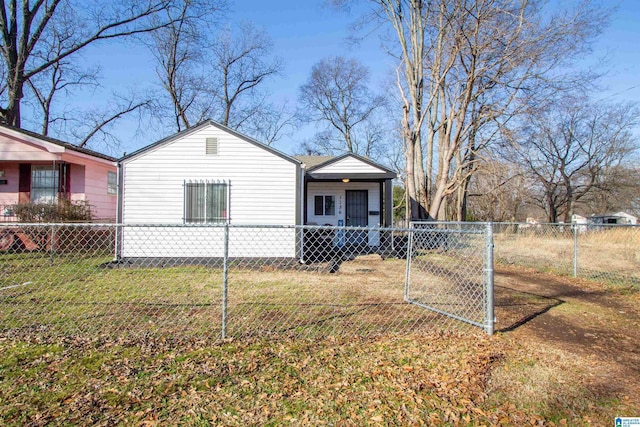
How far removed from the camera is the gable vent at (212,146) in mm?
9859

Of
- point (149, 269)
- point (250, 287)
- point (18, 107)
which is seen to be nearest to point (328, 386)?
point (250, 287)

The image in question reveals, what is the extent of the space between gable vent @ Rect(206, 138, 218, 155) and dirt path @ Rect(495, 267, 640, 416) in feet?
25.4

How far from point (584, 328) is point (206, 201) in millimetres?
8616

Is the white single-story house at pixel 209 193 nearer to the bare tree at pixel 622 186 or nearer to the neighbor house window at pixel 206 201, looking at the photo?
the neighbor house window at pixel 206 201

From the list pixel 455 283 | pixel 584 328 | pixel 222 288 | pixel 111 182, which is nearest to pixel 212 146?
pixel 222 288

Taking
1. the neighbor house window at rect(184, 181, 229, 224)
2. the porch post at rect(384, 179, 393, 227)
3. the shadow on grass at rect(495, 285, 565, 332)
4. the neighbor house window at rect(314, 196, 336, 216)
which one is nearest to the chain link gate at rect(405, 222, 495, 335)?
the shadow on grass at rect(495, 285, 565, 332)

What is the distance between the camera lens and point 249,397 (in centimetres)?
267

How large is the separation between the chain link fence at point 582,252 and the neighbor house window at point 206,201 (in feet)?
24.1

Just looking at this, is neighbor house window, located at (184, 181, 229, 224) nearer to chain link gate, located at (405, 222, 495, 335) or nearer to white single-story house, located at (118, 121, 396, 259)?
white single-story house, located at (118, 121, 396, 259)

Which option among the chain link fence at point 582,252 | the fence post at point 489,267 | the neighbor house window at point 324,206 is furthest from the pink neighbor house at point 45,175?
the chain link fence at point 582,252

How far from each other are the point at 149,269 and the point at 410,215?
11891 mm

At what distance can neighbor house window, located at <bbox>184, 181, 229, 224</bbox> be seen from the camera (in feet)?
32.2

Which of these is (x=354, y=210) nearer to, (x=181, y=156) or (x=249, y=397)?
(x=181, y=156)

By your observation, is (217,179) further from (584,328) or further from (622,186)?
(622,186)
